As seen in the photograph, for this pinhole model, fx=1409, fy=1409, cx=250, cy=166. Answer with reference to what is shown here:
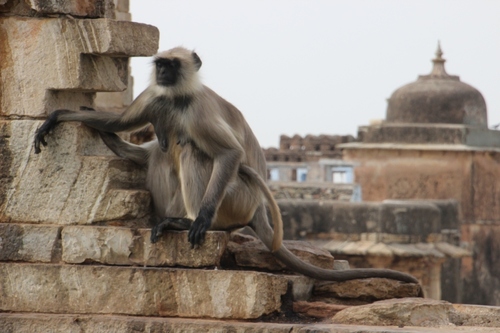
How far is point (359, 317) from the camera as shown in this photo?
6508mm

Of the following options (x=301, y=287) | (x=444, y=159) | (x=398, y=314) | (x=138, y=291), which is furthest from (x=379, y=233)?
(x=138, y=291)

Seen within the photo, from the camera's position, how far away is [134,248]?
659 centimetres

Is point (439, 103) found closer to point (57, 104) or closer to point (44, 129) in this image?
point (57, 104)

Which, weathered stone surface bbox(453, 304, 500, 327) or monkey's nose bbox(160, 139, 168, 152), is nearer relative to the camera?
weathered stone surface bbox(453, 304, 500, 327)

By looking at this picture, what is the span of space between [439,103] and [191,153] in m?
18.6

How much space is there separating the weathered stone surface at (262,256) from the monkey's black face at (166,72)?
92 cm

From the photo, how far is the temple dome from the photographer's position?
25.2 metres

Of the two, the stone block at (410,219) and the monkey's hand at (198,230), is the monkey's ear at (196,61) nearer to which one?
the monkey's hand at (198,230)

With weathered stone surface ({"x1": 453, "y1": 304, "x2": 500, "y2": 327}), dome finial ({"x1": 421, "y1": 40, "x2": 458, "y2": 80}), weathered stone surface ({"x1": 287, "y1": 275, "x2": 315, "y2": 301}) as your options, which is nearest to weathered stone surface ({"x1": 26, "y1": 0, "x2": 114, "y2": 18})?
weathered stone surface ({"x1": 287, "y1": 275, "x2": 315, "y2": 301})

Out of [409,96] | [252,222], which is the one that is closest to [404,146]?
[409,96]

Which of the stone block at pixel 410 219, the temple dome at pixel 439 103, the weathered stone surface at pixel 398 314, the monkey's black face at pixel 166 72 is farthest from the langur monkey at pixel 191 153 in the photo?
the temple dome at pixel 439 103

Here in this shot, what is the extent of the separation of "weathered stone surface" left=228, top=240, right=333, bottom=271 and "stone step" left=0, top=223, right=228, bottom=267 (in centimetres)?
49

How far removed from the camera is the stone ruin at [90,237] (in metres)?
6.45

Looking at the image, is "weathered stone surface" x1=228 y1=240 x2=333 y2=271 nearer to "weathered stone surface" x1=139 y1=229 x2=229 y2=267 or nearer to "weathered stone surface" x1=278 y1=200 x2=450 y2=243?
"weathered stone surface" x1=139 y1=229 x2=229 y2=267
